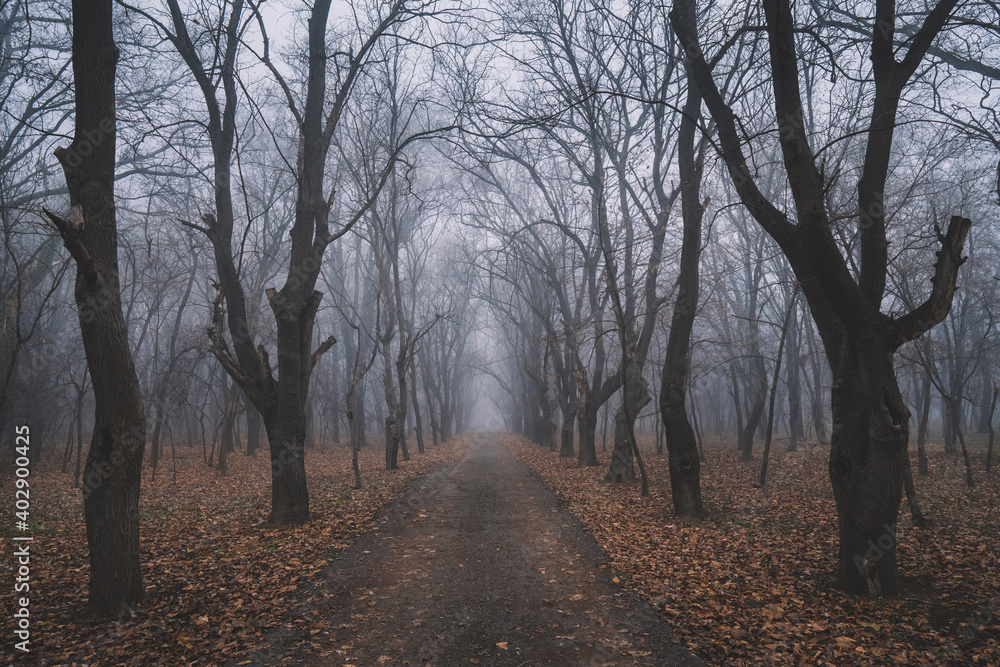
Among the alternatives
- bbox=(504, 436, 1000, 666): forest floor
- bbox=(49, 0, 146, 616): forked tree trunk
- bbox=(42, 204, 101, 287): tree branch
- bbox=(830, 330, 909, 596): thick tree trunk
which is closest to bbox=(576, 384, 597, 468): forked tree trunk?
bbox=(504, 436, 1000, 666): forest floor

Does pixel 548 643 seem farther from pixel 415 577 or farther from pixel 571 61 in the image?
pixel 571 61

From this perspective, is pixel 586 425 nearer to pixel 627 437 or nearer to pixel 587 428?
pixel 587 428

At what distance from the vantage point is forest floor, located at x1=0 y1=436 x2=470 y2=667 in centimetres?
392

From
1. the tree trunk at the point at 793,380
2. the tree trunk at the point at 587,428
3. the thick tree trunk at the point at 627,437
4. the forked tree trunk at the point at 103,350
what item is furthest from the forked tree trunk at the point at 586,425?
the forked tree trunk at the point at 103,350

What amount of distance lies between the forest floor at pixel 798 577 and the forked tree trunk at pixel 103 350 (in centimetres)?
476

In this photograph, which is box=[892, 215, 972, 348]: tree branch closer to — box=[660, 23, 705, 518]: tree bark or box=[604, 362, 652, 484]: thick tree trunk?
box=[660, 23, 705, 518]: tree bark

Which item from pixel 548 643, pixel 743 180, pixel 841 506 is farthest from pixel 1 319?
pixel 841 506

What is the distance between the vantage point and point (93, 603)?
443cm

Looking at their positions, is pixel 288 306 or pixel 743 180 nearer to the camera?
pixel 743 180

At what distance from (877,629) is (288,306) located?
26.1 feet

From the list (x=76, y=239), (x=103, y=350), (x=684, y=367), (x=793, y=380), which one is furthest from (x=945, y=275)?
(x=793, y=380)

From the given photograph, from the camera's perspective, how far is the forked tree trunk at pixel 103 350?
14.6ft

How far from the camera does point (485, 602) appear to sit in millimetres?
5066

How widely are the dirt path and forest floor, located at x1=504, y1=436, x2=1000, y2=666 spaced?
14.6 inches
